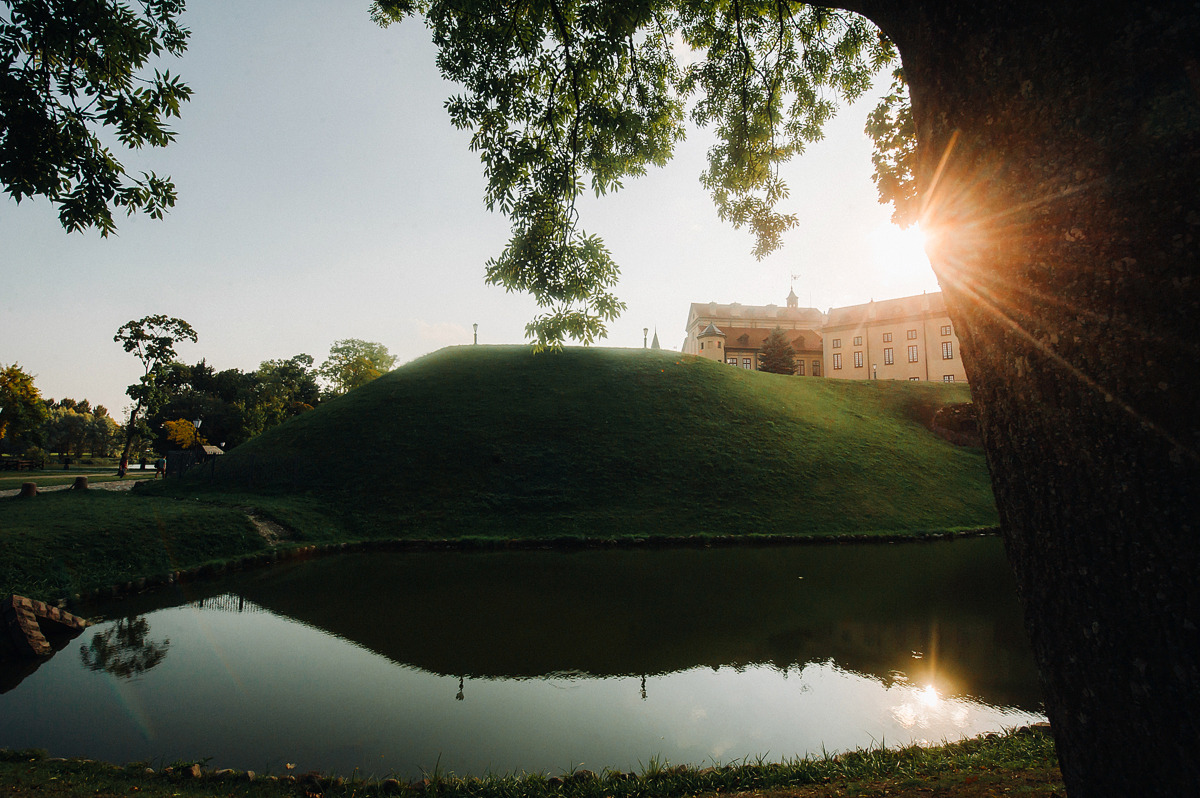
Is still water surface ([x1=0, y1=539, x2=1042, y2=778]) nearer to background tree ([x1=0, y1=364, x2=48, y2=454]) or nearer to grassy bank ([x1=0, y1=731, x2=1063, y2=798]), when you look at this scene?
grassy bank ([x1=0, y1=731, x2=1063, y2=798])

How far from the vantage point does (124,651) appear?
9719 millimetres

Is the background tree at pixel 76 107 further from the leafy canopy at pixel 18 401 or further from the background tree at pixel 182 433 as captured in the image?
the background tree at pixel 182 433

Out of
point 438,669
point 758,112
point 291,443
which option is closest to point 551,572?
point 438,669

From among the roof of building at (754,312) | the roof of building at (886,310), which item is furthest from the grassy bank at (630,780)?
the roof of building at (754,312)

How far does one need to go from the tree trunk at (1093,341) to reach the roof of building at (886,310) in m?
77.5

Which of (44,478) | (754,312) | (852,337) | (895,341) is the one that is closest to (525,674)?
(44,478)

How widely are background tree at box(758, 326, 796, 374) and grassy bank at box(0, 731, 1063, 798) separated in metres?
64.8

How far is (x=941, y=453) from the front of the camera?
33562 millimetres

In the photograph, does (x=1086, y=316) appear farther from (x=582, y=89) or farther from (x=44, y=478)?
(x=44, y=478)

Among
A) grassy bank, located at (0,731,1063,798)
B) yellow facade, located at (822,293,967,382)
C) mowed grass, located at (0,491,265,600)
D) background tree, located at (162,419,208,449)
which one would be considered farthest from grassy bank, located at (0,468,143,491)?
yellow facade, located at (822,293,967,382)

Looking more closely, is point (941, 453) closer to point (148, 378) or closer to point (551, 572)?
point (551, 572)

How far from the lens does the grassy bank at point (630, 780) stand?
505cm

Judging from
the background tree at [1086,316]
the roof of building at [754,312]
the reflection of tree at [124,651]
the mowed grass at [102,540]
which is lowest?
the reflection of tree at [124,651]

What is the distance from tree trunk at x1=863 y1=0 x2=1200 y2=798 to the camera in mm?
1797
